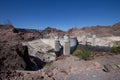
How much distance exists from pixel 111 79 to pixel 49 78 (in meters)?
3.21

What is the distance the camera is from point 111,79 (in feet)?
31.2

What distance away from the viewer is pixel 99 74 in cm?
1016

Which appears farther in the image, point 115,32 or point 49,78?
point 115,32

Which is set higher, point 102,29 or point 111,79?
point 102,29

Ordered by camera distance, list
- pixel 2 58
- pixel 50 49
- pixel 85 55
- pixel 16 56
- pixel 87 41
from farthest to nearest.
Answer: pixel 87 41
pixel 50 49
pixel 85 55
pixel 16 56
pixel 2 58

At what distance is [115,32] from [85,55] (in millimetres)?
56941

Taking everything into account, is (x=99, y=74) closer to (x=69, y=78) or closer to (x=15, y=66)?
(x=69, y=78)

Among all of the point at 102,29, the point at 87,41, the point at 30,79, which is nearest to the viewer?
the point at 30,79

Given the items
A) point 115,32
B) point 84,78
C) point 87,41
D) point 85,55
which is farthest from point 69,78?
point 115,32

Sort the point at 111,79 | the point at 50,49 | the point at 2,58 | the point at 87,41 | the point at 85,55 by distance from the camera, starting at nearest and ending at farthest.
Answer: the point at 111,79 < the point at 2,58 < the point at 85,55 < the point at 50,49 < the point at 87,41

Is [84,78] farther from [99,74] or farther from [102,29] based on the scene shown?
[102,29]

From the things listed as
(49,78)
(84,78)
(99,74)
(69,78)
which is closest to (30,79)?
(49,78)

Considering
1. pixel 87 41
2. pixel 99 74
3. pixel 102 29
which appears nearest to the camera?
pixel 99 74

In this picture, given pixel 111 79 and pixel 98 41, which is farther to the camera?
pixel 98 41
